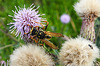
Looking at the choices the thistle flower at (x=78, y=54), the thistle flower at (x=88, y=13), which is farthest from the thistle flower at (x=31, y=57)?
the thistle flower at (x=88, y=13)

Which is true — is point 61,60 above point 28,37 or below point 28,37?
below

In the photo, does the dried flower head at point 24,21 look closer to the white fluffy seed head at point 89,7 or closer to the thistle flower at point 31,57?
the thistle flower at point 31,57

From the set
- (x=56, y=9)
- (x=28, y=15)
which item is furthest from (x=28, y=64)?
(x=56, y=9)

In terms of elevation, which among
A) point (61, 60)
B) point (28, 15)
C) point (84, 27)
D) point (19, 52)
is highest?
point (28, 15)

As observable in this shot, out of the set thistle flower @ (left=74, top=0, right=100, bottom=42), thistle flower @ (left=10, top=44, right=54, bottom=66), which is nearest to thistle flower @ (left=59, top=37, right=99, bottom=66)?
thistle flower @ (left=10, top=44, right=54, bottom=66)

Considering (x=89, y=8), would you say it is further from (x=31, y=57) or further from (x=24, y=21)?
(x=31, y=57)

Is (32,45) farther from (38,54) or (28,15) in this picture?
(28,15)

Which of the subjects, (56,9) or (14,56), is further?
(56,9)
